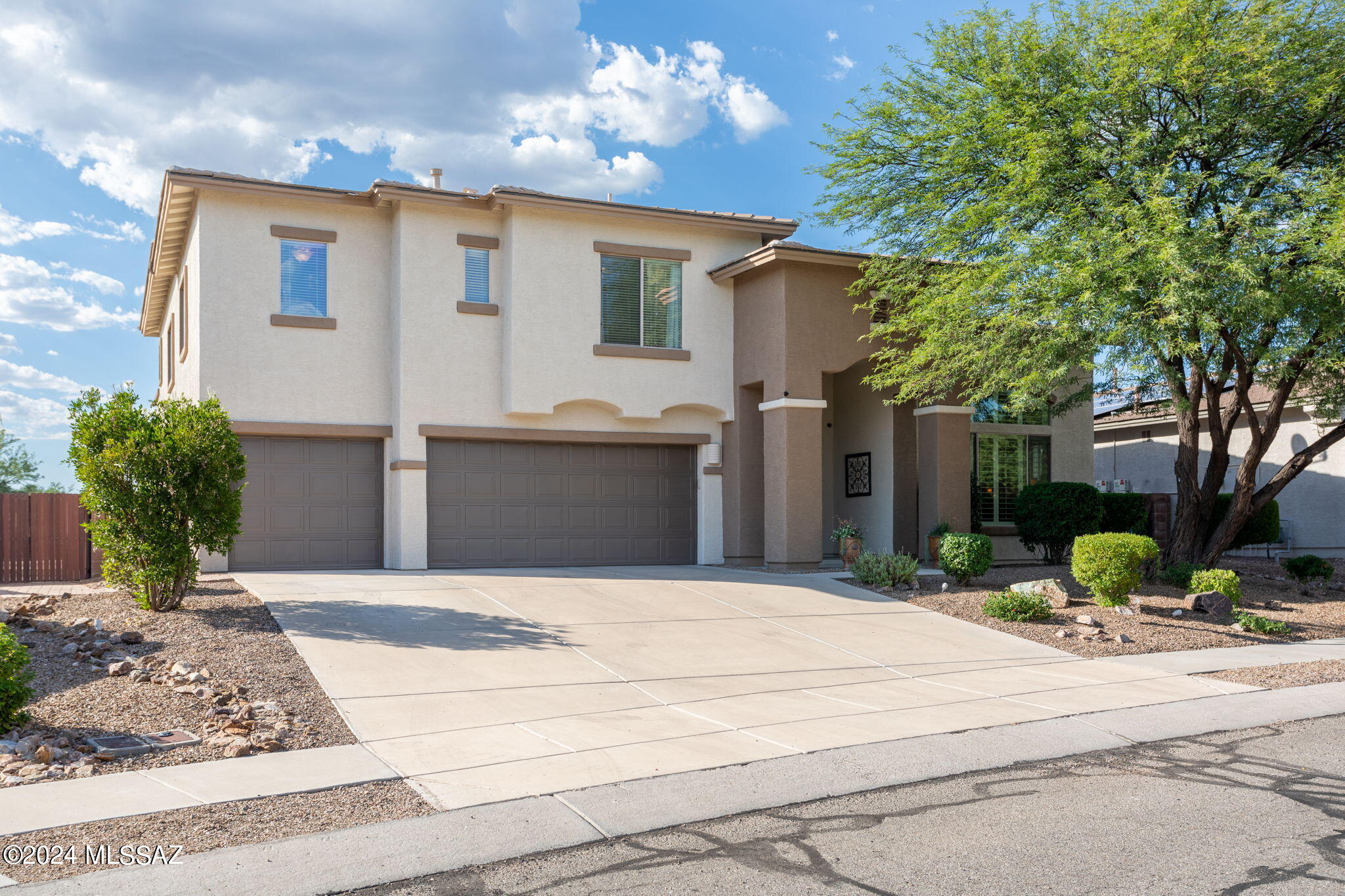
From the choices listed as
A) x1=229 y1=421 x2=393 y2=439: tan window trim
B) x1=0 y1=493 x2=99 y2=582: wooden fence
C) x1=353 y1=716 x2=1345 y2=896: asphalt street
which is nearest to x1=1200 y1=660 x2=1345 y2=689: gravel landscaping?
x1=353 y1=716 x2=1345 y2=896: asphalt street

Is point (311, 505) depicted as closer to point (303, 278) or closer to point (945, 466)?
point (303, 278)

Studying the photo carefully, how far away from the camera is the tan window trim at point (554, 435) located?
17500 mm

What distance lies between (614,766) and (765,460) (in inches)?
453

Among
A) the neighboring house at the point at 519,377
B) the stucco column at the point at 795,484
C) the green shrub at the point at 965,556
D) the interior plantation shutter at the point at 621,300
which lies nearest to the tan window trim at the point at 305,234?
the neighboring house at the point at 519,377

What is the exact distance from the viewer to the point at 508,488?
18281 mm

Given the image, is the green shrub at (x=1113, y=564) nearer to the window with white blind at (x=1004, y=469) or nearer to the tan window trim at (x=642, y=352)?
the window with white blind at (x=1004, y=469)

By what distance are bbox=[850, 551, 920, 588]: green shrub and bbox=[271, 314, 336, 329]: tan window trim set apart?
374 inches

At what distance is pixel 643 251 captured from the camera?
18.6 meters

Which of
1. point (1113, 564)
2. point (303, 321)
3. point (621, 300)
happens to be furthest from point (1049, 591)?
point (303, 321)

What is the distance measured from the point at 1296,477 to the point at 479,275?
18.4m

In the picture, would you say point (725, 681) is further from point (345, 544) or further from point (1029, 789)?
point (345, 544)

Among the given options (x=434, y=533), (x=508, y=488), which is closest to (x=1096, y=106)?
(x=508, y=488)

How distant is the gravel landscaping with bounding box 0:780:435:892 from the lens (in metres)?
5.32

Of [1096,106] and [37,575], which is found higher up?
[1096,106]
